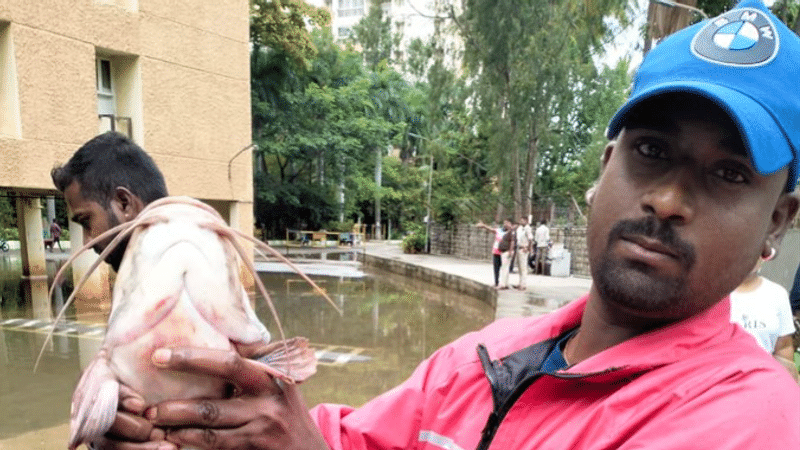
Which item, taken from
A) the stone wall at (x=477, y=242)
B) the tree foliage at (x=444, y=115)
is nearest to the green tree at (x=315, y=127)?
the tree foliage at (x=444, y=115)

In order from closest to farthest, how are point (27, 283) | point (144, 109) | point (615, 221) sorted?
point (615, 221), point (144, 109), point (27, 283)

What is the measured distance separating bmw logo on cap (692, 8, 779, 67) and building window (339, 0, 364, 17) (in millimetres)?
Result: 51091

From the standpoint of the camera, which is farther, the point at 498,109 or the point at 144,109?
the point at 498,109

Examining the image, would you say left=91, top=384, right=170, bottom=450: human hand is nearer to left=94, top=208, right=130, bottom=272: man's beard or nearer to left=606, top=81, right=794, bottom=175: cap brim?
left=94, top=208, right=130, bottom=272: man's beard

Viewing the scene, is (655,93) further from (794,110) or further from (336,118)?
(336,118)

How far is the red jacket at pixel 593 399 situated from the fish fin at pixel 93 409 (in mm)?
499

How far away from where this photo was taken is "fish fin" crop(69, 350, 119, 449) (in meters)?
0.78

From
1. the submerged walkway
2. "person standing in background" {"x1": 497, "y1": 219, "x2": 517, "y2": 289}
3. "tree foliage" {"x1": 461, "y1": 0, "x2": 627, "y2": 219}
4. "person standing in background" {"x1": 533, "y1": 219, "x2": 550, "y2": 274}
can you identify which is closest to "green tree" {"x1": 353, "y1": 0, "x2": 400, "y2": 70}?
"tree foliage" {"x1": 461, "y1": 0, "x2": 627, "y2": 219}

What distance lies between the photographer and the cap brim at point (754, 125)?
2.43ft

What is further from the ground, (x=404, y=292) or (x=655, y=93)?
(x=655, y=93)

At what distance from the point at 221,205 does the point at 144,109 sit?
3057mm

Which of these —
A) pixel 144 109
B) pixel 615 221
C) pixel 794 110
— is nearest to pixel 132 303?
pixel 615 221

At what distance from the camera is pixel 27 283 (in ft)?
38.0

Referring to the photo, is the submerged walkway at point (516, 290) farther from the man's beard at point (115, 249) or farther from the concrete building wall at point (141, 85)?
the man's beard at point (115, 249)
